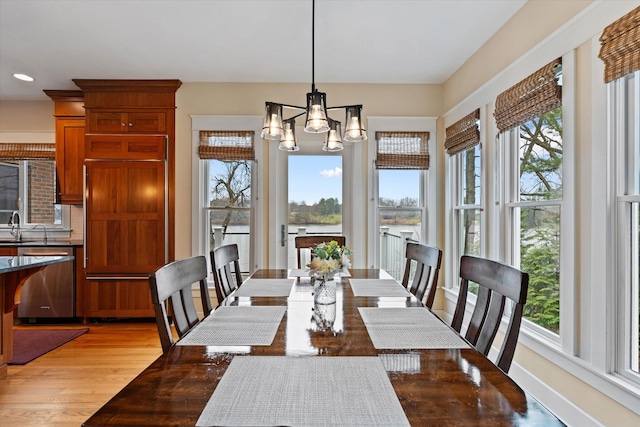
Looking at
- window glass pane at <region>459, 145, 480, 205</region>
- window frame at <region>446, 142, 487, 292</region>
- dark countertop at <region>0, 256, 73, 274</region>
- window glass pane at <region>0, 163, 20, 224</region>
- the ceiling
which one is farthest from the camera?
window glass pane at <region>0, 163, 20, 224</region>

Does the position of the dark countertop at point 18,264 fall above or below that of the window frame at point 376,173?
below

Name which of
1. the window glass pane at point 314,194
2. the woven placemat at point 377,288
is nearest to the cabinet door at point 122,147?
the window glass pane at point 314,194

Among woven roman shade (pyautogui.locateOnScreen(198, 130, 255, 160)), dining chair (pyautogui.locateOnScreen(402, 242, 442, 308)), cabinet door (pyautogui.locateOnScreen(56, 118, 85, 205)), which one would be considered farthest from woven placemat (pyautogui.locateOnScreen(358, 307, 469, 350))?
cabinet door (pyautogui.locateOnScreen(56, 118, 85, 205))

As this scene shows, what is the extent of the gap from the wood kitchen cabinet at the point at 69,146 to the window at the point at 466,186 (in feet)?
13.6

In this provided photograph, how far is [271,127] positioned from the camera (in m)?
2.01

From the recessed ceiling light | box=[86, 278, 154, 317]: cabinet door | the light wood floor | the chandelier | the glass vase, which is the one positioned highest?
the recessed ceiling light

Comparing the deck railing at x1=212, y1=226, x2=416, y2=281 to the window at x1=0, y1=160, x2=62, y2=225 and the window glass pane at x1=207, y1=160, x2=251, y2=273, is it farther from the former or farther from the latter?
the window at x1=0, y1=160, x2=62, y2=225

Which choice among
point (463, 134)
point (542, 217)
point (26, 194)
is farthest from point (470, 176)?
point (26, 194)

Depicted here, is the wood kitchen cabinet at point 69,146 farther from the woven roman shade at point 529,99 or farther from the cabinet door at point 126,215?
the woven roman shade at point 529,99

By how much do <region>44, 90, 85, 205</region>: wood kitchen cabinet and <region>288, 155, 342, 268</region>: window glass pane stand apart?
2464 millimetres

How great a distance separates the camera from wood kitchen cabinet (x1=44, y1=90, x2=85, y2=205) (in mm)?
4176

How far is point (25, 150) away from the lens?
14.9ft

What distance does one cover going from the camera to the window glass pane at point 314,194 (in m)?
4.05

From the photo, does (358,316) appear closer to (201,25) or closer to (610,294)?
(610,294)
